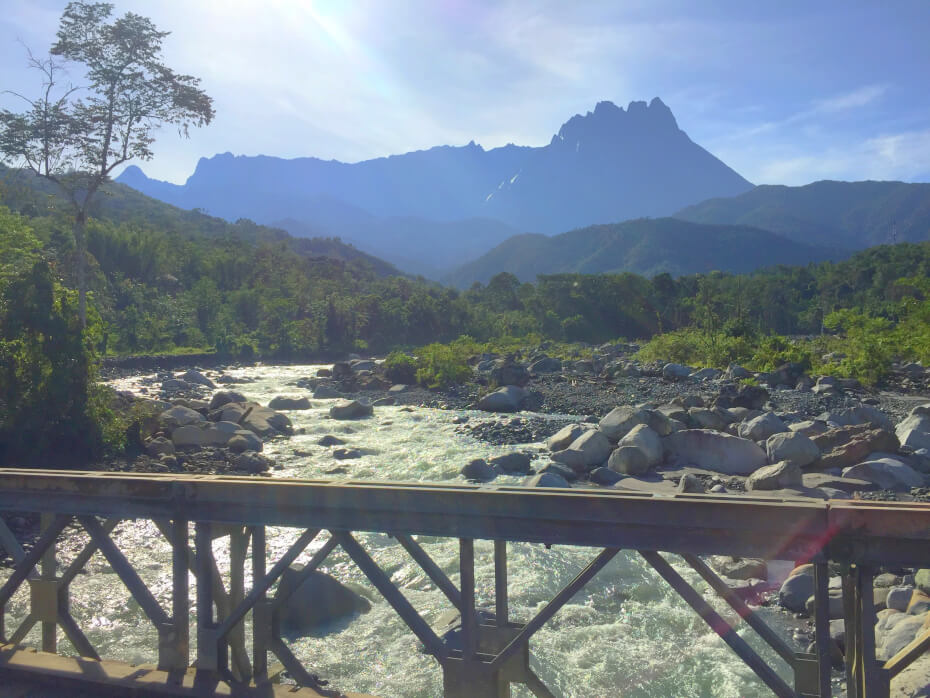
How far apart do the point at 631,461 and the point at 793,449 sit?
273cm

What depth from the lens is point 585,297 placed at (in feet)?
200

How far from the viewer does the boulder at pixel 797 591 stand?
6.91 metres

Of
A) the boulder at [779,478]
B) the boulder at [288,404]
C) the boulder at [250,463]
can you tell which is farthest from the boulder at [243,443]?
the boulder at [779,478]

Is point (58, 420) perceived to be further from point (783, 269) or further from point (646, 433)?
point (783, 269)

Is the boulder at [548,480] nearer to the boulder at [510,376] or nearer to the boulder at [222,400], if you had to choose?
the boulder at [222,400]

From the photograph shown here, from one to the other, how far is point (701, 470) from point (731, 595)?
10052 mm

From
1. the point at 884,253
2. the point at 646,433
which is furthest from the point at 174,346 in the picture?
the point at 884,253

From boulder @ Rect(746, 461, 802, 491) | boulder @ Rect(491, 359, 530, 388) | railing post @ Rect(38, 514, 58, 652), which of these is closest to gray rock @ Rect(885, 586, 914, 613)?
boulder @ Rect(746, 461, 802, 491)

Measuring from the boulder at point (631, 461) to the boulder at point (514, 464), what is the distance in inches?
66.0

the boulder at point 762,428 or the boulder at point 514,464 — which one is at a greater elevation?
the boulder at point 762,428

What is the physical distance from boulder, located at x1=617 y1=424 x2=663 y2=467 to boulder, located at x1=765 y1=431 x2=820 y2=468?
189 centimetres

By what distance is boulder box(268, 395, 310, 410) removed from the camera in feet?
70.4

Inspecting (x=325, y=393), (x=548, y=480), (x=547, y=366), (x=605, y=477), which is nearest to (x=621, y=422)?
(x=605, y=477)

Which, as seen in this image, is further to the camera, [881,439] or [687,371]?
[687,371]
